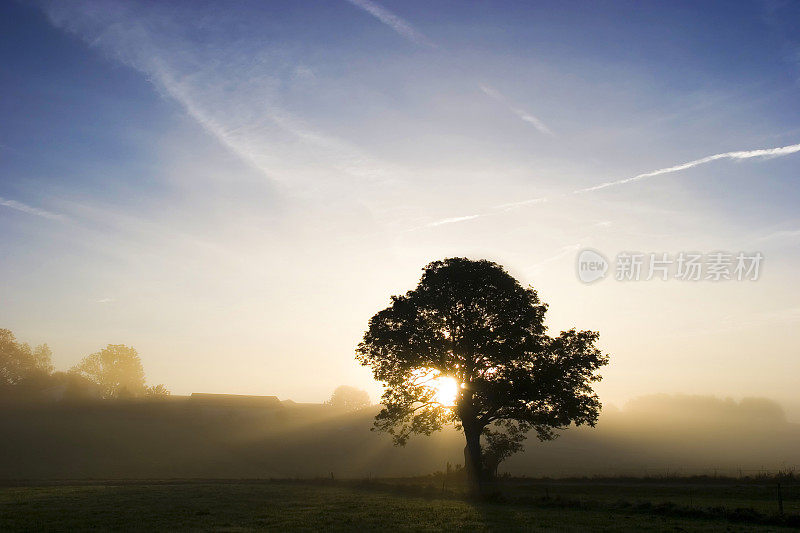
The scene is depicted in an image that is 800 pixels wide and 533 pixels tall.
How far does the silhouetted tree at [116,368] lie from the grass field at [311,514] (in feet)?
474

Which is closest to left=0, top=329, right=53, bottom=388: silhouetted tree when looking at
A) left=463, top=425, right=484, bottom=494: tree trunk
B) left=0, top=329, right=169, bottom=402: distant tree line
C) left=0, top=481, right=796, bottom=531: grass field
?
left=0, top=329, right=169, bottom=402: distant tree line

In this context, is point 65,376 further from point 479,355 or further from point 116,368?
point 479,355

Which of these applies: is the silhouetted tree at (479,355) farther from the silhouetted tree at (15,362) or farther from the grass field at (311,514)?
the silhouetted tree at (15,362)

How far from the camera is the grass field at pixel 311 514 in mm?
26062

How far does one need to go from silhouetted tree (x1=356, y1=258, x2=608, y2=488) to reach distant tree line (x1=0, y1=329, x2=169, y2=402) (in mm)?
99741

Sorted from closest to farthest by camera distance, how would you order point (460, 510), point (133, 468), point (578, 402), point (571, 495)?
1. point (460, 510)
2. point (571, 495)
3. point (578, 402)
4. point (133, 468)

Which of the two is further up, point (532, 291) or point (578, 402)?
point (532, 291)

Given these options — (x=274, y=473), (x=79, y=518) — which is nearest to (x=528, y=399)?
(x=79, y=518)

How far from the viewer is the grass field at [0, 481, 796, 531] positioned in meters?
26.1

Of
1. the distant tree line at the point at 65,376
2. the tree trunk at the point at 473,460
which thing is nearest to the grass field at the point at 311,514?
the tree trunk at the point at 473,460

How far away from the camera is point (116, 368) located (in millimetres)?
174625

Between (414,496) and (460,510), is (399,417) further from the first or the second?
(460,510)

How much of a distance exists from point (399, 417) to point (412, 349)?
259 inches

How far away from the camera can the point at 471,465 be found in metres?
45.9
